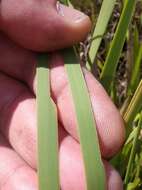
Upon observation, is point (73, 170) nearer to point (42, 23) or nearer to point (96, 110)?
point (96, 110)

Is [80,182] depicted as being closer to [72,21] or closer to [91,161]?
[91,161]

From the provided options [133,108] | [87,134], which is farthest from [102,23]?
[87,134]

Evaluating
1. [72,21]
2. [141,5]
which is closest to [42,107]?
[72,21]

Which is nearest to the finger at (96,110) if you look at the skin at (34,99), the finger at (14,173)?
the skin at (34,99)

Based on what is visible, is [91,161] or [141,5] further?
[141,5]

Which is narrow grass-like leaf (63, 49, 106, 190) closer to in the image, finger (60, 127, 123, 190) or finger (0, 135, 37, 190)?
finger (60, 127, 123, 190)

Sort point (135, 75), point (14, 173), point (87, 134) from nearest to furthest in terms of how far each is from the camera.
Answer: point (87, 134) → point (14, 173) → point (135, 75)

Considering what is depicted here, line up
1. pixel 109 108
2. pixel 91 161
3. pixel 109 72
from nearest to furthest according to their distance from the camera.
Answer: pixel 91 161
pixel 109 108
pixel 109 72
